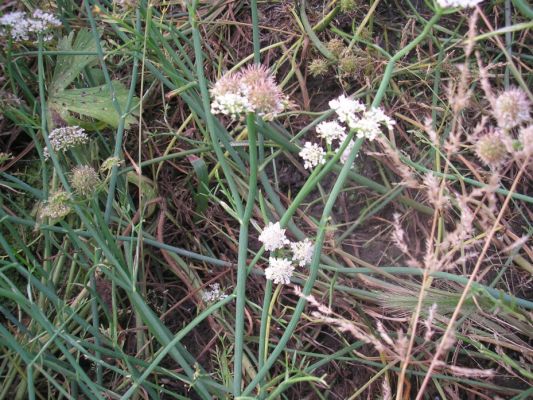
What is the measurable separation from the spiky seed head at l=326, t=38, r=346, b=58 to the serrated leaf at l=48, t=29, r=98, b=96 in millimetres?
700

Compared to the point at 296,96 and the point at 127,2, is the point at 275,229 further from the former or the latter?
the point at 296,96

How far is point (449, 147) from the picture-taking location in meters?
0.93

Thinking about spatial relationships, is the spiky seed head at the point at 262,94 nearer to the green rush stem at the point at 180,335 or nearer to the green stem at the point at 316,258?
the green stem at the point at 316,258

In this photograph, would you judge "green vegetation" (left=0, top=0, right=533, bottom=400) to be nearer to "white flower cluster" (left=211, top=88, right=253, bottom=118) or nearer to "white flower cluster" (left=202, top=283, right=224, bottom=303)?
"white flower cluster" (left=202, top=283, right=224, bottom=303)

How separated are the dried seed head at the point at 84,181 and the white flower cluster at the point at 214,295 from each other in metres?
0.43

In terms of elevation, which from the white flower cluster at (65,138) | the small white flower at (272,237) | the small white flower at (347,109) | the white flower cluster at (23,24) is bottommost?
the small white flower at (272,237)

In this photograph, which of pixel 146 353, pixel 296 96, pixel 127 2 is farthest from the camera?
pixel 296 96

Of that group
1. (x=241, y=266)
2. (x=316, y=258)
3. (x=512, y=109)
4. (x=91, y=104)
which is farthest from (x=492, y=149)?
(x=91, y=104)

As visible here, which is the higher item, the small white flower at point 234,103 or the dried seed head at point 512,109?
the small white flower at point 234,103

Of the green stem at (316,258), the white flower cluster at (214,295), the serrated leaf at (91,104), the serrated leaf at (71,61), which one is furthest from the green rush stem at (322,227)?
the serrated leaf at (71,61)

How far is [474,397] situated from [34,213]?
4.33 ft

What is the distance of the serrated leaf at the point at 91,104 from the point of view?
5.19 feet

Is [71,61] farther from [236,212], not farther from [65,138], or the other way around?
[236,212]

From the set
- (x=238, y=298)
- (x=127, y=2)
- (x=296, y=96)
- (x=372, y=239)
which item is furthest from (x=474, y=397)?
(x=127, y=2)
